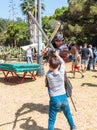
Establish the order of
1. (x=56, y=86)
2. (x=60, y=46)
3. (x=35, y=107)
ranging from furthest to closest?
(x=35, y=107), (x=60, y=46), (x=56, y=86)

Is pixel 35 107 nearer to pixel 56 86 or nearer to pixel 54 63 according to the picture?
pixel 56 86

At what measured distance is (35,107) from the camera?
8.88 meters

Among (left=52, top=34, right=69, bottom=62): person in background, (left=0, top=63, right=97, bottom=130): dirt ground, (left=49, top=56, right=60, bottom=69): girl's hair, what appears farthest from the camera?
(left=0, top=63, right=97, bottom=130): dirt ground

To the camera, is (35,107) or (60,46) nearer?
(60,46)

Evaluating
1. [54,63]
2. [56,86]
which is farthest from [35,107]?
[54,63]

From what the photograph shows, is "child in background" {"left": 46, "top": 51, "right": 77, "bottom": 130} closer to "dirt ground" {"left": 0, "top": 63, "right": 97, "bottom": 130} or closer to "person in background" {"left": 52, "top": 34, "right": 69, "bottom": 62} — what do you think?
"person in background" {"left": 52, "top": 34, "right": 69, "bottom": 62}

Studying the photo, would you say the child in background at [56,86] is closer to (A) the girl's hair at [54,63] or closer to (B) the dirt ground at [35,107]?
(A) the girl's hair at [54,63]

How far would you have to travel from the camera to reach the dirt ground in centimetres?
728

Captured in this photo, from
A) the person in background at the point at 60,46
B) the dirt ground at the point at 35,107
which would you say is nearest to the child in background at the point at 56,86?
the person in background at the point at 60,46

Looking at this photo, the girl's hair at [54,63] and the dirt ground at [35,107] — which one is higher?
the girl's hair at [54,63]

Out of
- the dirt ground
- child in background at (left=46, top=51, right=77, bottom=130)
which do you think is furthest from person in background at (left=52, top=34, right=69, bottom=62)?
the dirt ground

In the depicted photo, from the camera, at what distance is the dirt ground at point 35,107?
7.28 metres

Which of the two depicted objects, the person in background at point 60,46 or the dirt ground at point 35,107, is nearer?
the person in background at point 60,46

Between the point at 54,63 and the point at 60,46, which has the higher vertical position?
the point at 60,46
